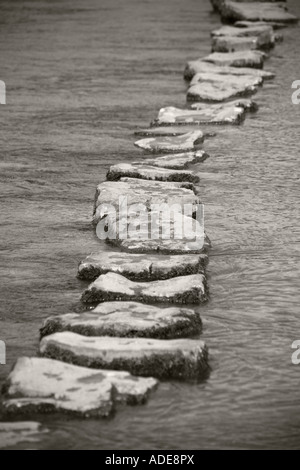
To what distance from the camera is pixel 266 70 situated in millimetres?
7719

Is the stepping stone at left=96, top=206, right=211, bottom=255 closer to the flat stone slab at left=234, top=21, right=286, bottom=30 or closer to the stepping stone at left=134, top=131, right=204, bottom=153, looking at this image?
the stepping stone at left=134, top=131, right=204, bottom=153

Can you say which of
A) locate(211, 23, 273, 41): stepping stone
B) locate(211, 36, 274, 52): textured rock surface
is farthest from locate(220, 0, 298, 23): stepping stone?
locate(211, 36, 274, 52): textured rock surface

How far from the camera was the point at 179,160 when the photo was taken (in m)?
5.01

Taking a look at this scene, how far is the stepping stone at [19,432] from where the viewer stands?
7.86 feet

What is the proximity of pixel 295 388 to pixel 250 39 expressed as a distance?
6.27m

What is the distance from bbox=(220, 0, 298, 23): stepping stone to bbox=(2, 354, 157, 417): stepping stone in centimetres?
787

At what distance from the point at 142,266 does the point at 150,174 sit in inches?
49.2

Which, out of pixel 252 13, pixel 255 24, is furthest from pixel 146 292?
pixel 252 13

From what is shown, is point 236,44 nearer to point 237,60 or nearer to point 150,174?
point 237,60

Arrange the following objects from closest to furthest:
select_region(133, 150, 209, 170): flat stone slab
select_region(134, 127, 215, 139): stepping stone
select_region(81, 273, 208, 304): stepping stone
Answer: select_region(81, 273, 208, 304): stepping stone
select_region(133, 150, 209, 170): flat stone slab
select_region(134, 127, 215, 139): stepping stone

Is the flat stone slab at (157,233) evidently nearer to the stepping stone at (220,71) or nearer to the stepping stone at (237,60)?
the stepping stone at (220,71)

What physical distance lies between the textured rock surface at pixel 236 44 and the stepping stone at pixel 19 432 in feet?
20.7

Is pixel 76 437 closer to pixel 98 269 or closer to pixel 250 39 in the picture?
pixel 98 269

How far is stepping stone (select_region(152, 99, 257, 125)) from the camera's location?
5930mm
